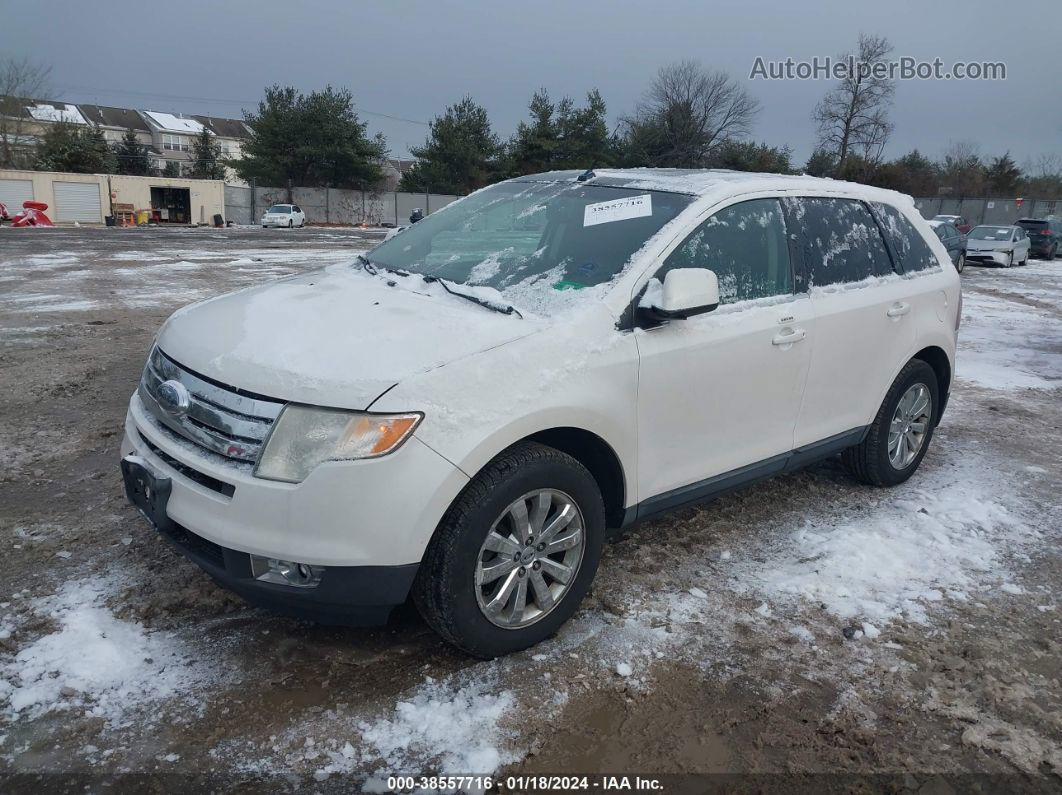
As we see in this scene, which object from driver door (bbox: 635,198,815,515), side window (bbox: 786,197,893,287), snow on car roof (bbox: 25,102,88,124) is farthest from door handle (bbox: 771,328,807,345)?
snow on car roof (bbox: 25,102,88,124)

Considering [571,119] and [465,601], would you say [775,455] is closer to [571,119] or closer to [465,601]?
[465,601]

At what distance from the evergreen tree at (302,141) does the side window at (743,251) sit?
152 feet

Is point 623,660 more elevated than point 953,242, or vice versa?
point 953,242

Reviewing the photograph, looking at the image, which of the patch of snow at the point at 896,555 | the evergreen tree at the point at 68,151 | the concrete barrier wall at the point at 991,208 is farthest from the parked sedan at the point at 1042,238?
the evergreen tree at the point at 68,151

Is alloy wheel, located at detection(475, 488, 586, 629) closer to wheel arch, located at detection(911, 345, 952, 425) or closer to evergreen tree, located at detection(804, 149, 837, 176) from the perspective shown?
wheel arch, located at detection(911, 345, 952, 425)

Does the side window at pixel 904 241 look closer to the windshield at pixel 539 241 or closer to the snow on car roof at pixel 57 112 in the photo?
the windshield at pixel 539 241

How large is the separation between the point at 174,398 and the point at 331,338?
1.97ft

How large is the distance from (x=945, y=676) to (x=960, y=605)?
63 cm

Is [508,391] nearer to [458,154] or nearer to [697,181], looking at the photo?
[697,181]

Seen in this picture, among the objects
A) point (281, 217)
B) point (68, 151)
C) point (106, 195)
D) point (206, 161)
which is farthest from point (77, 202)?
point (206, 161)

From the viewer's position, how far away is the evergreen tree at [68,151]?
45.7 meters

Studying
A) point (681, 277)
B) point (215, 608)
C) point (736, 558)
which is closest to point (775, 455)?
point (736, 558)

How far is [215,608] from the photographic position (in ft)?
10.2

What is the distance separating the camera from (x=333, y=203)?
1892 inches
